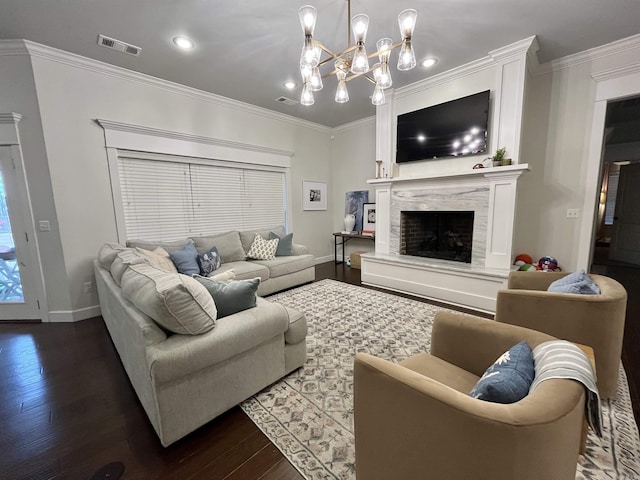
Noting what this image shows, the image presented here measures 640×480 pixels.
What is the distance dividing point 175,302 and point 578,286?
2.59 m

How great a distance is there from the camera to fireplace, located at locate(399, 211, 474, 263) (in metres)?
4.00

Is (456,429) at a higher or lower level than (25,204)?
lower

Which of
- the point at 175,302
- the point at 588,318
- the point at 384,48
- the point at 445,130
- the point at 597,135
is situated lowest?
the point at 588,318

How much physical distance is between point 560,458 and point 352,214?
502 cm

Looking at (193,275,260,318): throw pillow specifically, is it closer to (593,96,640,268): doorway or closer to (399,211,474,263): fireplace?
(399,211,474,263): fireplace

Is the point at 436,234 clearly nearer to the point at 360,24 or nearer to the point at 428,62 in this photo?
the point at 428,62

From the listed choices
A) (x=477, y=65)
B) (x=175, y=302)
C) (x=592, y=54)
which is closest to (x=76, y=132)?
(x=175, y=302)

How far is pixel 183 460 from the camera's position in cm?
140

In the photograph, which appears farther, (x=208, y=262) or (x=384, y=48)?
(x=208, y=262)

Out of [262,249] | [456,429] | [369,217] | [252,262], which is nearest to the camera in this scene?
[456,429]

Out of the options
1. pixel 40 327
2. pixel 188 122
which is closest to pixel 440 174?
pixel 188 122

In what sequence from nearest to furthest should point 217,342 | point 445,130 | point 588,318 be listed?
1. point 217,342
2. point 588,318
3. point 445,130

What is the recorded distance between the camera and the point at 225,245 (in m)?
4.02

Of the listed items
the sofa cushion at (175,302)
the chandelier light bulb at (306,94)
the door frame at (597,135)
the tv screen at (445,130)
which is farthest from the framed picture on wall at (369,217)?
the sofa cushion at (175,302)
